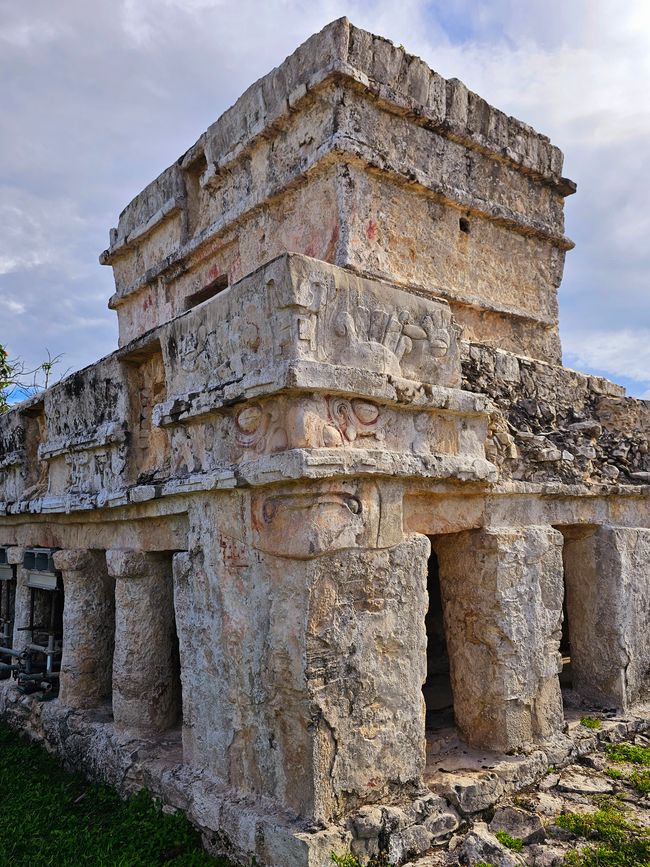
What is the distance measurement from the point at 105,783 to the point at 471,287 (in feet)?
15.5

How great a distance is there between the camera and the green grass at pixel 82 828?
342cm

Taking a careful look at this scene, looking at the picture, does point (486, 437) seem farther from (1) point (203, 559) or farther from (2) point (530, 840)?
(2) point (530, 840)

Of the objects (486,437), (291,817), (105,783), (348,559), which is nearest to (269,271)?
(348,559)

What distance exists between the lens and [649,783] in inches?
155

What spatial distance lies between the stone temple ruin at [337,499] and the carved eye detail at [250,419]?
0.02 m

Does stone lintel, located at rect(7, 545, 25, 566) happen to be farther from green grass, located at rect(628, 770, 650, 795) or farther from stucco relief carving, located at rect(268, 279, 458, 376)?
green grass, located at rect(628, 770, 650, 795)

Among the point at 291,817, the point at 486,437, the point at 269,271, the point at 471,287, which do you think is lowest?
the point at 291,817

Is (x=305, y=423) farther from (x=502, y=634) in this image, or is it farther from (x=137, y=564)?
(x=137, y=564)

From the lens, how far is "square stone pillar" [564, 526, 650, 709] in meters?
4.93

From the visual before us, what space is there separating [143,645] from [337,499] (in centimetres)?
212

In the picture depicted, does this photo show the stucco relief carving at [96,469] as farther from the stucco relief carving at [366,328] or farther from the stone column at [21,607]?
the stucco relief carving at [366,328]

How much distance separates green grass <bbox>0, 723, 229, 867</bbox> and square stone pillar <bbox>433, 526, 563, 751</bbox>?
170 cm

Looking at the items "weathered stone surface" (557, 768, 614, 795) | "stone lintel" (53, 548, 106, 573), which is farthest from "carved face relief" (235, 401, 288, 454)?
"weathered stone surface" (557, 768, 614, 795)

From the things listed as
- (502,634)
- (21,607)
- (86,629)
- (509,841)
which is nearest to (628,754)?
(502,634)
